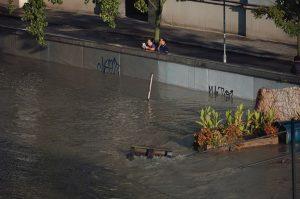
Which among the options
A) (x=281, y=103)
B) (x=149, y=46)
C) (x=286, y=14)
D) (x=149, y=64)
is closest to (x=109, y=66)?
(x=149, y=46)

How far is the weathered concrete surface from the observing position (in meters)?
31.6

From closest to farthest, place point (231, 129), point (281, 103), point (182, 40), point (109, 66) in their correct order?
1. point (231, 129)
2. point (281, 103)
3. point (109, 66)
4. point (182, 40)

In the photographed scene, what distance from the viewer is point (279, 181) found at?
26.3 metres

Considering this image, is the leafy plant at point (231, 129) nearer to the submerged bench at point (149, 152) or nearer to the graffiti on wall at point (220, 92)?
the submerged bench at point (149, 152)

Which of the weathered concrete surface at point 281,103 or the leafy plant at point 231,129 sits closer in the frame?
the leafy plant at point 231,129

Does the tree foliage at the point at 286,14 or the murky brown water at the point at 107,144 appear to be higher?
the tree foliage at the point at 286,14

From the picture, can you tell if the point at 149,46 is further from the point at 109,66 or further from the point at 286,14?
the point at 286,14

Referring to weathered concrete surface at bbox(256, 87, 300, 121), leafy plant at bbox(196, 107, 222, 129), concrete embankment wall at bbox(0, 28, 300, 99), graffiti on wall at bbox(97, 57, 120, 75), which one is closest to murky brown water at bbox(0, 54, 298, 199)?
graffiti on wall at bbox(97, 57, 120, 75)

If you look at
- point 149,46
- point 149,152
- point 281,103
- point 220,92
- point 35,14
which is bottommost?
point 149,152

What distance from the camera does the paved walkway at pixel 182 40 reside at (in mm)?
40938

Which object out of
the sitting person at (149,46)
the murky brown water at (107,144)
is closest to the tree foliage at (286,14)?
the murky brown water at (107,144)

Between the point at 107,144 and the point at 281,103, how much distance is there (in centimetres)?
605

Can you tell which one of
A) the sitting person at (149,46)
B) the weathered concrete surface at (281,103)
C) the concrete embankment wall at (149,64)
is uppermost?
the sitting person at (149,46)

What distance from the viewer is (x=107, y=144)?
31.3 m
